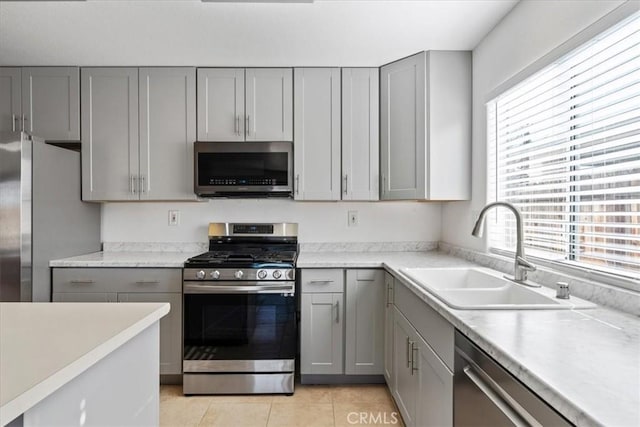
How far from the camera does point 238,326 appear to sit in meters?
2.33

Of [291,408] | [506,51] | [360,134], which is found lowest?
[291,408]

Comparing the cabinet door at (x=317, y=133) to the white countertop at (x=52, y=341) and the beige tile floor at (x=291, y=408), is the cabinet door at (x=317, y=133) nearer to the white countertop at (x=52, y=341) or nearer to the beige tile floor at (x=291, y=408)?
the beige tile floor at (x=291, y=408)

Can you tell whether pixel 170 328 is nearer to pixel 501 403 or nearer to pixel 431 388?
pixel 431 388

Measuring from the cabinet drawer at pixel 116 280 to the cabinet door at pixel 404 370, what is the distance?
143 centimetres

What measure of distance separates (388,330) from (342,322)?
306 mm

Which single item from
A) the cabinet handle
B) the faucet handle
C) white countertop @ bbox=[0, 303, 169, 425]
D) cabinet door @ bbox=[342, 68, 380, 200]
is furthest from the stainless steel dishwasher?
cabinet door @ bbox=[342, 68, 380, 200]

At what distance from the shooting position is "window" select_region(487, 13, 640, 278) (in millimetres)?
1261

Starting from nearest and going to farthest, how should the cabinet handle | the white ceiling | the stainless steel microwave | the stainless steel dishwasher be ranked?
the stainless steel dishwasher, the cabinet handle, the white ceiling, the stainless steel microwave

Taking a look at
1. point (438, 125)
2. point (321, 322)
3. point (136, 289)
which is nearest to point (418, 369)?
point (321, 322)

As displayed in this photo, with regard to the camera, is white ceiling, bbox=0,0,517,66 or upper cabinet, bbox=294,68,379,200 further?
upper cabinet, bbox=294,68,379,200

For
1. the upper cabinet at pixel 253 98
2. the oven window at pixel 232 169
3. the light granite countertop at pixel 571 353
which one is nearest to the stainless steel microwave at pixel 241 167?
the oven window at pixel 232 169

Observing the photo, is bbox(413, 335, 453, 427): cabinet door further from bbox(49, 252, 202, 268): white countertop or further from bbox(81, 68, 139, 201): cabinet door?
bbox(81, 68, 139, 201): cabinet door

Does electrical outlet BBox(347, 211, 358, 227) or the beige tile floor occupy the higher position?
electrical outlet BBox(347, 211, 358, 227)

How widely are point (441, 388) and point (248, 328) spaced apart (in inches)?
52.1
